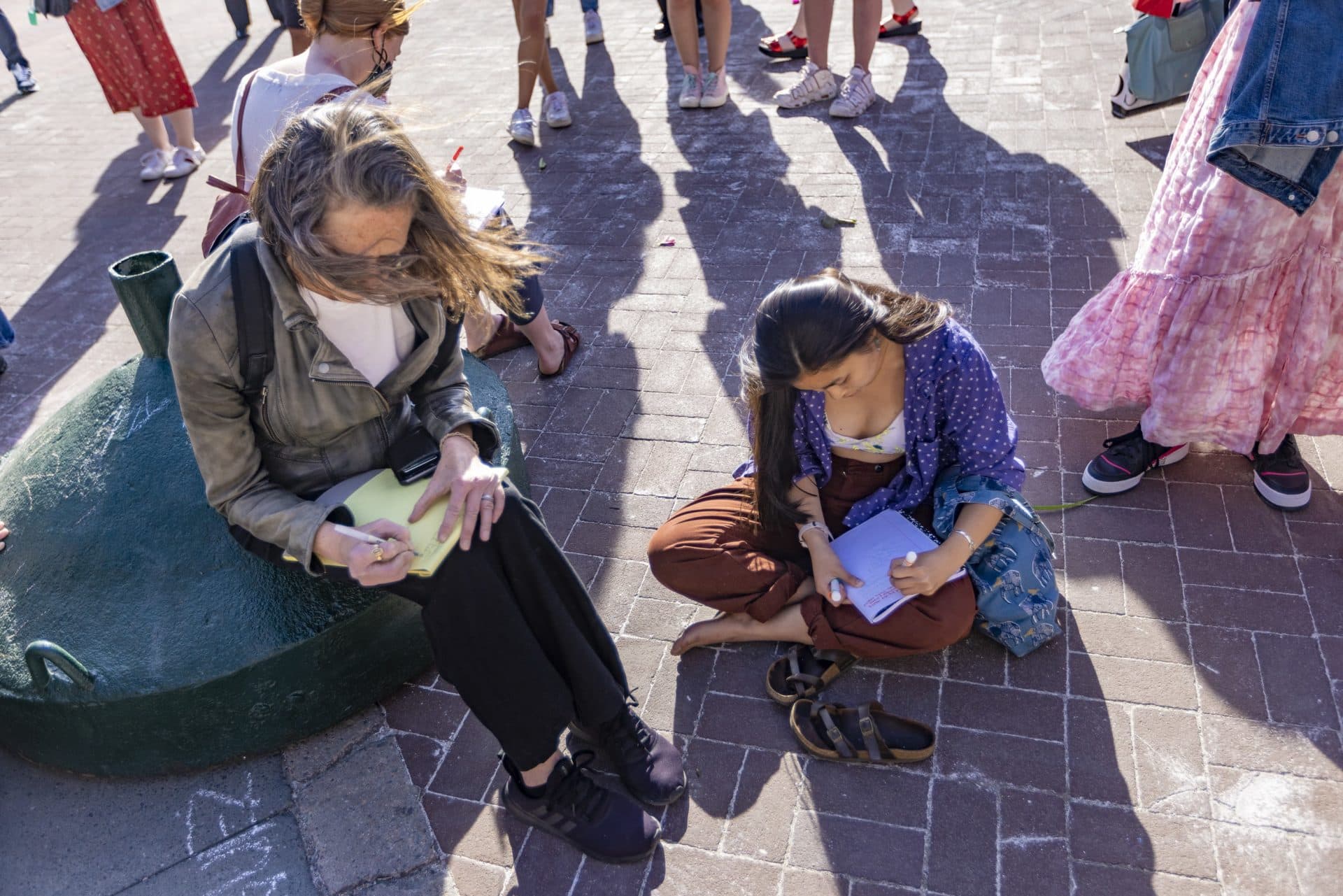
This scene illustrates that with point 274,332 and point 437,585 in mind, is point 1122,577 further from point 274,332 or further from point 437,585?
point 274,332

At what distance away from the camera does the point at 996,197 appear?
521cm

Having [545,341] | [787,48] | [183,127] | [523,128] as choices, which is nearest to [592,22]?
[787,48]

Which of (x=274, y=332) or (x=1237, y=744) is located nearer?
(x=274, y=332)

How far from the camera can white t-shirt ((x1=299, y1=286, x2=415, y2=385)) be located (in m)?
2.38

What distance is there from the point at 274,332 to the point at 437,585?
2.20 ft

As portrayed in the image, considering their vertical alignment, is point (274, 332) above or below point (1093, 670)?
above

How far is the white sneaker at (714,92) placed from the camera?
6.76 metres

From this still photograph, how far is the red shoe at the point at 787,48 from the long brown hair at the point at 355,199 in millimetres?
5728

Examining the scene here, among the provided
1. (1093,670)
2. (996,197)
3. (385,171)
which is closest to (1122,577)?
(1093,670)

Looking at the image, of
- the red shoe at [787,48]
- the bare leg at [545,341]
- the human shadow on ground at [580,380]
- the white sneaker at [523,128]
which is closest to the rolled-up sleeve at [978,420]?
the human shadow on ground at [580,380]

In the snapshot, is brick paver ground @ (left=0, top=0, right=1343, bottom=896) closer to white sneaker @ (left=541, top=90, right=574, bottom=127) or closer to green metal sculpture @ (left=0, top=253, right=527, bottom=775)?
white sneaker @ (left=541, top=90, right=574, bottom=127)

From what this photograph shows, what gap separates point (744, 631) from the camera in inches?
116

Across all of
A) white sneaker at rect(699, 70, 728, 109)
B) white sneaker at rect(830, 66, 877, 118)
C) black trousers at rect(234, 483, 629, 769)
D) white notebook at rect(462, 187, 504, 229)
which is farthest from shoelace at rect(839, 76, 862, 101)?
black trousers at rect(234, 483, 629, 769)

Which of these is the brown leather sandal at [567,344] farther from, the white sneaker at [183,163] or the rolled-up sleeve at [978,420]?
the white sneaker at [183,163]
